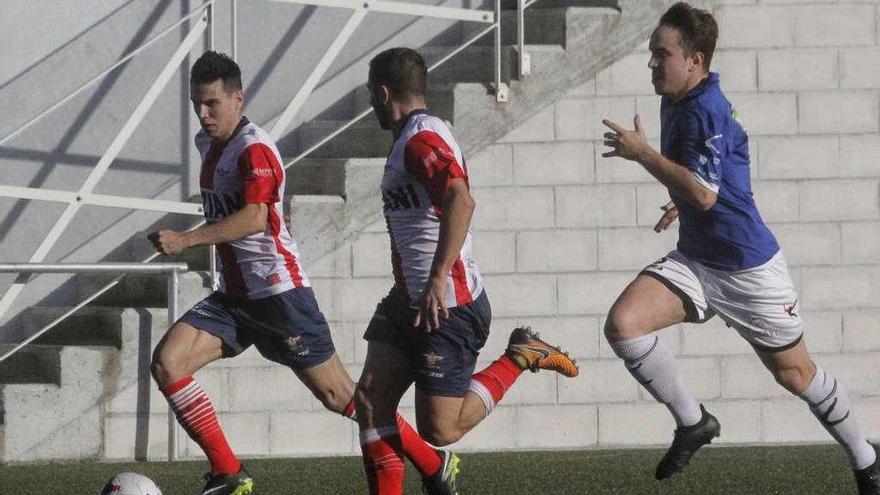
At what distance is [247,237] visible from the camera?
8.13 m

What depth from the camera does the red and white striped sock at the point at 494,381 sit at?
24.7 feet

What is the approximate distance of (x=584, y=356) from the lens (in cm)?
1162

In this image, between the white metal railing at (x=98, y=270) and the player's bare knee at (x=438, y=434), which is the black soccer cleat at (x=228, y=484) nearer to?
the player's bare knee at (x=438, y=434)

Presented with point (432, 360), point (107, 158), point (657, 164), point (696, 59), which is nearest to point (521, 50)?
point (107, 158)

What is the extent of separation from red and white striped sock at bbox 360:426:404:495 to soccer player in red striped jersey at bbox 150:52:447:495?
1.28 metres

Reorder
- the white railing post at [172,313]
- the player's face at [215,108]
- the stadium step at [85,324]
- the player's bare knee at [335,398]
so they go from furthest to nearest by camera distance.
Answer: the stadium step at [85,324] → the white railing post at [172,313] → the player's bare knee at [335,398] → the player's face at [215,108]

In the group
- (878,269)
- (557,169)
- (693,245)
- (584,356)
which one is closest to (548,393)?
(584,356)

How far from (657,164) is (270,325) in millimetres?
2069

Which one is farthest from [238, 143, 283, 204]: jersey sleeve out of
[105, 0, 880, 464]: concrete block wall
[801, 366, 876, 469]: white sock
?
[105, 0, 880, 464]: concrete block wall

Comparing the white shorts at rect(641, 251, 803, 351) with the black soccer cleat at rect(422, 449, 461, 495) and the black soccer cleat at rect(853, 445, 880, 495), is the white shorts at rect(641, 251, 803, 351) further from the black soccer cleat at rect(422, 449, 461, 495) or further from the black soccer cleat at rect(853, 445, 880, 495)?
the black soccer cleat at rect(422, 449, 461, 495)

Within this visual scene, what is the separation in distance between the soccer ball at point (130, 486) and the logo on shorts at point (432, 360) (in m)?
1.24

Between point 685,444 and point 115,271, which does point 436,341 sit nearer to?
point 685,444

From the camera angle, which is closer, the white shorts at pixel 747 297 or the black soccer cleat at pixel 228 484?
the white shorts at pixel 747 297

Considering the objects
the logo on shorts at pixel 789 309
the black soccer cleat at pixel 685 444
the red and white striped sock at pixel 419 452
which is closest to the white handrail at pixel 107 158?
the red and white striped sock at pixel 419 452
